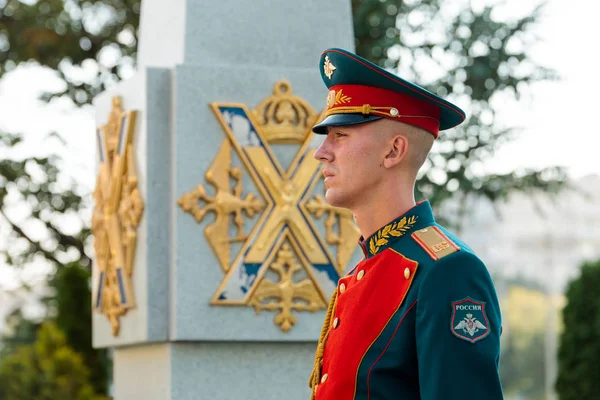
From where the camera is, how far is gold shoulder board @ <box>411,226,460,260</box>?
2732mm

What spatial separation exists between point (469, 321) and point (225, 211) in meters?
2.65

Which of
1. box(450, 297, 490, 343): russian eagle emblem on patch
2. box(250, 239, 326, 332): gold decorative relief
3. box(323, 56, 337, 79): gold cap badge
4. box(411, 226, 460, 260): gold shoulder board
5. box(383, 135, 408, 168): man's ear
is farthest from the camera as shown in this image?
box(250, 239, 326, 332): gold decorative relief

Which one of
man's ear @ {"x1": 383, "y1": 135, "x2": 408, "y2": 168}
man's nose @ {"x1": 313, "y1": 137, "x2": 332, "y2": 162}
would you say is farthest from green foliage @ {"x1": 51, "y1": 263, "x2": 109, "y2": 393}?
man's ear @ {"x1": 383, "y1": 135, "x2": 408, "y2": 168}

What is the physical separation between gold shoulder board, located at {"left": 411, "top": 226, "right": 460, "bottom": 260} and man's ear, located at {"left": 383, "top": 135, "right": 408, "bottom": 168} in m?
0.20

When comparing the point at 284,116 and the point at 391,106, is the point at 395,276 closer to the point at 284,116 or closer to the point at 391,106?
the point at 391,106

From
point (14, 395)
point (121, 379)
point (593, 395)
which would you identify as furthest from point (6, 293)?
point (121, 379)

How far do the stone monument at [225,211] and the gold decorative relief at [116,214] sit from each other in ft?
0.04

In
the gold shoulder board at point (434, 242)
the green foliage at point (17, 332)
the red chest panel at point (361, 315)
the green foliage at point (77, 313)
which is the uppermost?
the gold shoulder board at point (434, 242)

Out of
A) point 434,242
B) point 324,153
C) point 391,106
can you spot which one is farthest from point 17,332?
point 434,242

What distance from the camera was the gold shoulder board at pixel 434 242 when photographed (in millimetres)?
2732

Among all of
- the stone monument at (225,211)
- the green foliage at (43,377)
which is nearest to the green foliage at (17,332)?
the green foliage at (43,377)

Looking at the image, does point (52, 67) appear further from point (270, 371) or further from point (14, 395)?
point (270, 371)

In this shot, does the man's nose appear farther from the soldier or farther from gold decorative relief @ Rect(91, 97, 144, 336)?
gold decorative relief @ Rect(91, 97, 144, 336)

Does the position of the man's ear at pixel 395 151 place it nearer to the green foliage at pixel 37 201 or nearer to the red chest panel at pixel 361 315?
the red chest panel at pixel 361 315
